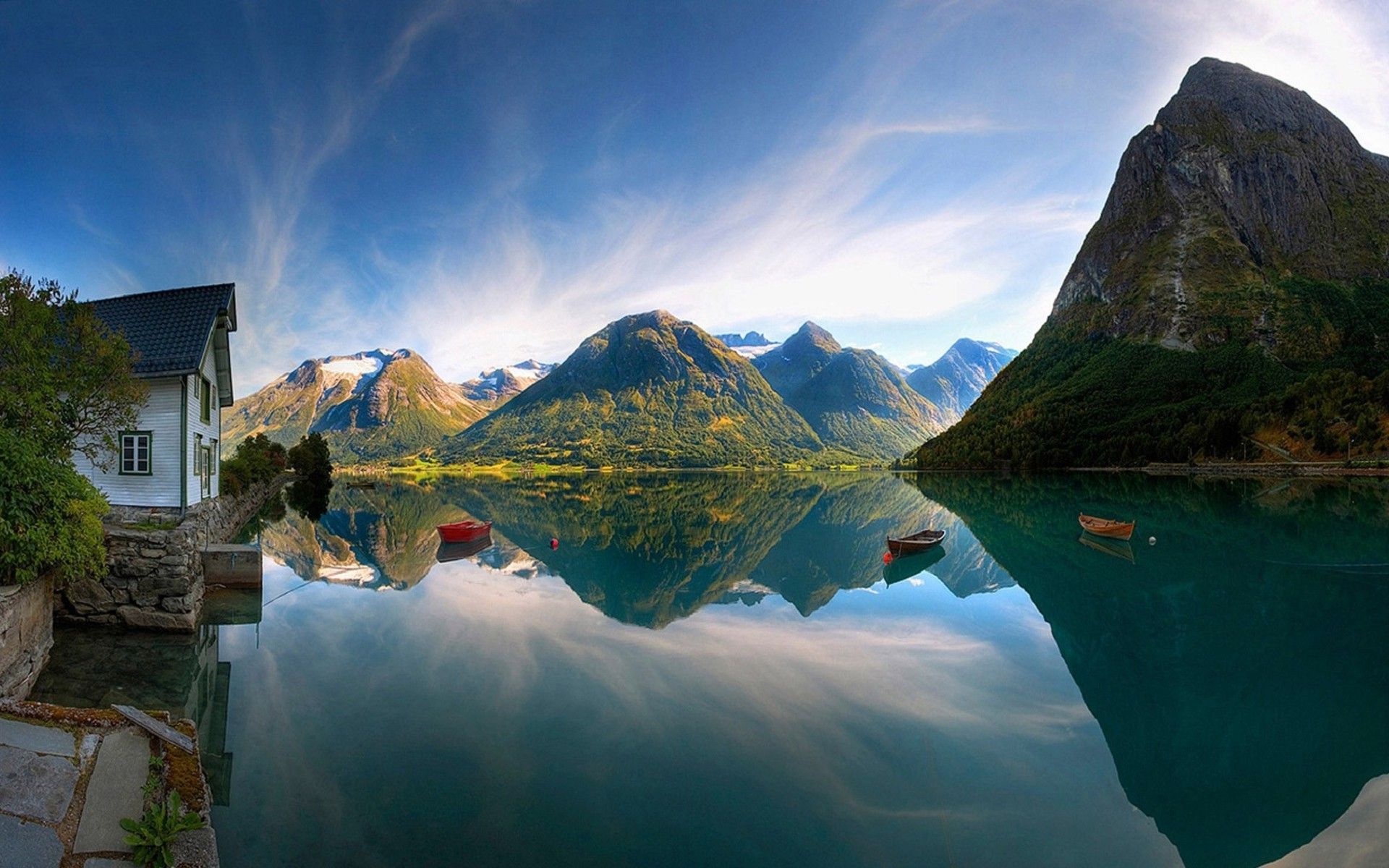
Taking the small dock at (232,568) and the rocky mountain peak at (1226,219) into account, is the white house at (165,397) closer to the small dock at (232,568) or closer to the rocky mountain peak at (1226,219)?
the small dock at (232,568)

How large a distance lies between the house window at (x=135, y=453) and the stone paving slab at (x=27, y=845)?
20.0 metres

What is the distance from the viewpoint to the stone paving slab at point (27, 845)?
17.2 ft

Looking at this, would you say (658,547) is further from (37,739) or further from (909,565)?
(37,739)

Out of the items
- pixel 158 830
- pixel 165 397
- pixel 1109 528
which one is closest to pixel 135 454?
pixel 165 397

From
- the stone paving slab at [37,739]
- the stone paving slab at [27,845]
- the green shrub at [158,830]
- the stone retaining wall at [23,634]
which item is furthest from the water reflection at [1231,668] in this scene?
the stone retaining wall at [23,634]

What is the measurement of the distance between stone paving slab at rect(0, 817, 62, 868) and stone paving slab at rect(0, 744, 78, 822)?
0.12 metres

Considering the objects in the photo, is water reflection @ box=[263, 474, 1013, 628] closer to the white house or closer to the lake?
the lake

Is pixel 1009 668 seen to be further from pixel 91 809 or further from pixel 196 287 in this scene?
pixel 196 287

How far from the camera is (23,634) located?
37.4 feet

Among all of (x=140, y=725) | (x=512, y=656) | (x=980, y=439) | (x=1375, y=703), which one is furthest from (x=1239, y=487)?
(x=140, y=725)

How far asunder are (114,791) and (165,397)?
65.8 feet

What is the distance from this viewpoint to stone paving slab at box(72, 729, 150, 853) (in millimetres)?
5738

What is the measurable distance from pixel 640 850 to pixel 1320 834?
8.23m

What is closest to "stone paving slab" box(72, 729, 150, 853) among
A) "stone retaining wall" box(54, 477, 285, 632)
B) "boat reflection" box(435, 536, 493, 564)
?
"stone retaining wall" box(54, 477, 285, 632)
